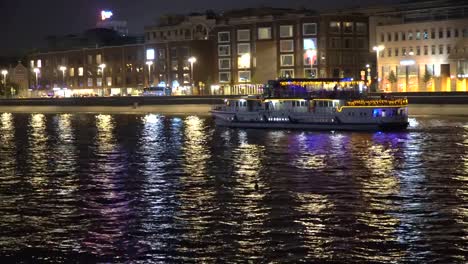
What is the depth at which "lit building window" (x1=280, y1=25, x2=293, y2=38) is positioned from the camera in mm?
152000

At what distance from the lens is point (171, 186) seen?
127ft

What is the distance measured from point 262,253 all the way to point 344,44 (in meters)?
128

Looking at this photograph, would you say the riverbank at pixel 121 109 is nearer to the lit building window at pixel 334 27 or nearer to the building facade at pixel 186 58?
the building facade at pixel 186 58

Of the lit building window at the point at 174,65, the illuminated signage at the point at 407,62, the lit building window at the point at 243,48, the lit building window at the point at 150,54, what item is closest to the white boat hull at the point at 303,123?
the illuminated signage at the point at 407,62

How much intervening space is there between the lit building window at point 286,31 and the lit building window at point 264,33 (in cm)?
287

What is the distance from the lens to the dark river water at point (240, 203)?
2520cm

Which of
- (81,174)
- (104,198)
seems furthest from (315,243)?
(81,174)

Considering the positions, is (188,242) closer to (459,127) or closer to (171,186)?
(171,186)

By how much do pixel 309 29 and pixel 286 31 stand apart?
502cm

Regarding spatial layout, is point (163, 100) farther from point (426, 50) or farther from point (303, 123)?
point (303, 123)

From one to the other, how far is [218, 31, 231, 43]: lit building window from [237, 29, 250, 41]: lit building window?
2550 mm

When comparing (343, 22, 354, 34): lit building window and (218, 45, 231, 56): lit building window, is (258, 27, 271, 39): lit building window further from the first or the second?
(343, 22, 354, 34): lit building window

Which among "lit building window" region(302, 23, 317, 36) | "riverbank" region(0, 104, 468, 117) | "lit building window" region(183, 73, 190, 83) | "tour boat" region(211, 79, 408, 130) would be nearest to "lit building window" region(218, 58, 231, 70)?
"lit building window" region(183, 73, 190, 83)

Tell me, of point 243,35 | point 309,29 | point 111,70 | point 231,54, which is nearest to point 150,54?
point 111,70
